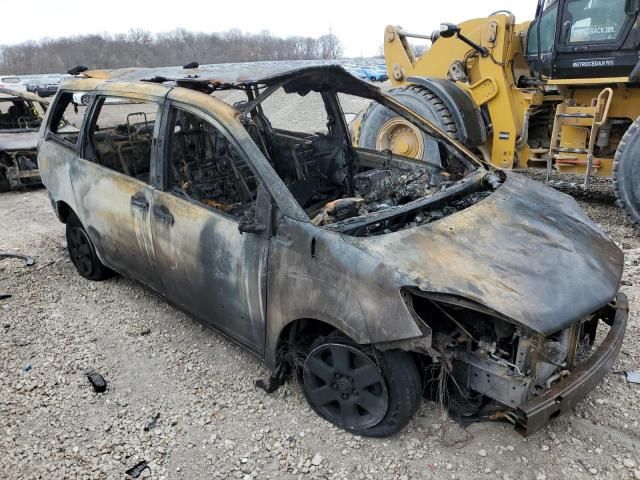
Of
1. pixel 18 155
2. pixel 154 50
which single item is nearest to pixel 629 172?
pixel 18 155

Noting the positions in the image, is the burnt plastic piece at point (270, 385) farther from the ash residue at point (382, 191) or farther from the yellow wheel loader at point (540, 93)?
the yellow wheel loader at point (540, 93)

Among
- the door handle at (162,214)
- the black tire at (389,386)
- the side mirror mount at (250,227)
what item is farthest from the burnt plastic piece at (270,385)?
the door handle at (162,214)

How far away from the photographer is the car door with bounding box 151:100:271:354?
9.53ft

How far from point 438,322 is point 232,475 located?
131cm

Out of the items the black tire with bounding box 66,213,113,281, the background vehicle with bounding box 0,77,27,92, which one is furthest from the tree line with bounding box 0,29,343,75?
the black tire with bounding box 66,213,113,281

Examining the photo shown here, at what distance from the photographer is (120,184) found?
369 cm

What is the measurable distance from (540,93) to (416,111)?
167cm

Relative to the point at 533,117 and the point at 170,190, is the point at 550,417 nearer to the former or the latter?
the point at 170,190

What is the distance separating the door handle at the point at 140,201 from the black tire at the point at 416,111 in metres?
3.63

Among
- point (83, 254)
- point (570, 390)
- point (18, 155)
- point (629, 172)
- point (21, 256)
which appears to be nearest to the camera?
point (570, 390)

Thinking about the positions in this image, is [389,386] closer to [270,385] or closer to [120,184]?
[270,385]

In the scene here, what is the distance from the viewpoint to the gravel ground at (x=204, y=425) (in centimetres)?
262

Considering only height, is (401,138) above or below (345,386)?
above

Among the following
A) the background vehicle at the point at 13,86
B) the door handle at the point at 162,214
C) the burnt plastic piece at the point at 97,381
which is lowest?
the burnt plastic piece at the point at 97,381
